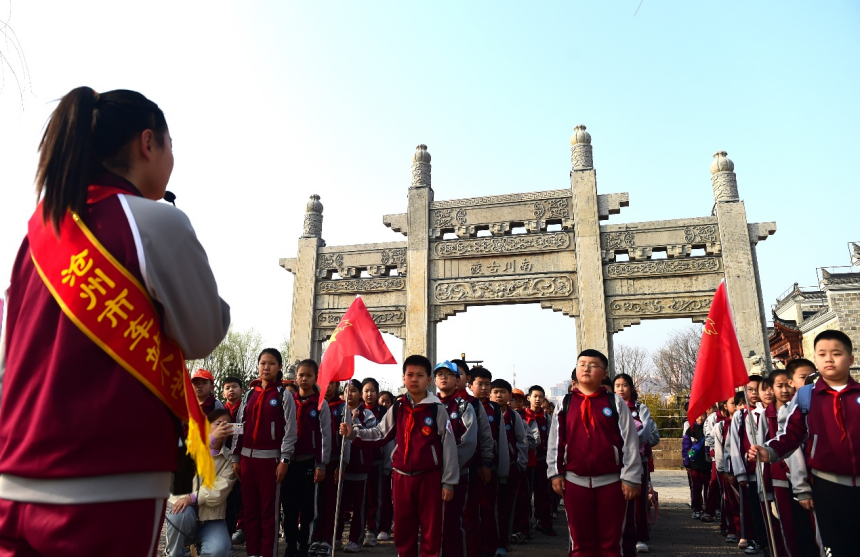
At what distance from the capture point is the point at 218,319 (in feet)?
4.76

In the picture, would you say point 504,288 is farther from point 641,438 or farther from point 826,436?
point 826,436

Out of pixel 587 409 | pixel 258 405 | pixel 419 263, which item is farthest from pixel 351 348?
pixel 419 263

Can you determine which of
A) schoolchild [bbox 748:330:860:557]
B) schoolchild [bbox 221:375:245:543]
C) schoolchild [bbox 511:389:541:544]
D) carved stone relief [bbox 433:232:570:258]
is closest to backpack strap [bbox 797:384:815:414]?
schoolchild [bbox 748:330:860:557]

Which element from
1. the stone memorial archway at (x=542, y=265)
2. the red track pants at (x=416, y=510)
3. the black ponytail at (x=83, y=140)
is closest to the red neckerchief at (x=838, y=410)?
the red track pants at (x=416, y=510)

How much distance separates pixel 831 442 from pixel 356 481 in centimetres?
471

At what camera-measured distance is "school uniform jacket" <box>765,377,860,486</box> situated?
3334 millimetres

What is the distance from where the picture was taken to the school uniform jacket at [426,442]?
438cm

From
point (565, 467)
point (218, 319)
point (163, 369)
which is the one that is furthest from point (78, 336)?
point (565, 467)

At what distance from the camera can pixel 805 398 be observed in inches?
145

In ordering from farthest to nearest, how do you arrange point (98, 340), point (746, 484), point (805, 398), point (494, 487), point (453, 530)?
1. point (494, 487)
2. point (746, 484)
3. point (453, 530)
4. point (805, 398)
5. point (98, 340)

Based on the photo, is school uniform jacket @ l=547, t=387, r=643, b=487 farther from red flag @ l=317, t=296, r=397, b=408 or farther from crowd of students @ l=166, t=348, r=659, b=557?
red flag @ l=317, t=296, r=397, b=408

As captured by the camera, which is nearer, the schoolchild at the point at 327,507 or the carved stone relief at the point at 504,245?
the schoolchild at the point at 327,507

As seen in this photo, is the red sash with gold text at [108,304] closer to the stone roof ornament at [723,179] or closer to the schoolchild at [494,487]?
the schoolchild at [494,487]

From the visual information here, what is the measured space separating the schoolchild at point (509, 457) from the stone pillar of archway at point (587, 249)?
18.7 feet
